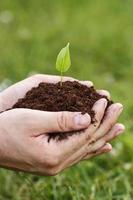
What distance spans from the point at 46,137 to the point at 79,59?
2.70 metres

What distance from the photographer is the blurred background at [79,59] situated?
2.94m

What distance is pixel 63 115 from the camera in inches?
82.4

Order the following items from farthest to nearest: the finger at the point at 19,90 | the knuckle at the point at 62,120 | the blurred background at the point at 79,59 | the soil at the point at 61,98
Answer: the blurred background at the point at 79,59 < the finger at the point at 19,90 < the soil at the point at 61,98 < the knuckle at the point at 62,120

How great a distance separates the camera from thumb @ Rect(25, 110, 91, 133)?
2090 millimetres

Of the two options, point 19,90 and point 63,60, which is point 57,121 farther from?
point 19,90

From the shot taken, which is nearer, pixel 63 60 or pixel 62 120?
pixel 62 120

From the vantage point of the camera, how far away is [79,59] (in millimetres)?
4809

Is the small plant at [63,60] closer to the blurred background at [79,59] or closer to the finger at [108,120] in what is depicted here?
the finger at [108,120]

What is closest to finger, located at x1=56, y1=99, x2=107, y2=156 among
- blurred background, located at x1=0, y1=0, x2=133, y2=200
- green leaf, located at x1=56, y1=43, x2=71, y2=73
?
green leaf, located at x1=56, y1=43, x2=71, y2=73

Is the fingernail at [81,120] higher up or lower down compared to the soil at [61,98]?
lower down

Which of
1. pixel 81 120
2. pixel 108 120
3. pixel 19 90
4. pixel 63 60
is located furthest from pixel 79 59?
pixel 81 120

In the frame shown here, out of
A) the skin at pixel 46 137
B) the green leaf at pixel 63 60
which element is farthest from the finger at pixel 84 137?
the green leaf at pixel 63 60

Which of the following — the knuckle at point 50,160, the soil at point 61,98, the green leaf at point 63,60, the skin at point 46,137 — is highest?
the green leaf at point 63,60

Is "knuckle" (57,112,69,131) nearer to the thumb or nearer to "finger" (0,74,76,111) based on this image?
the thumb
